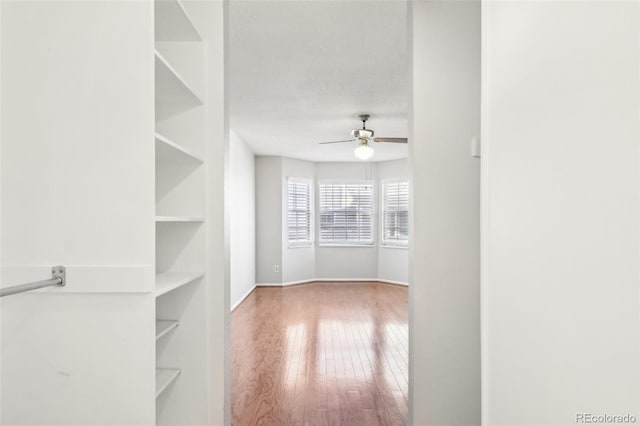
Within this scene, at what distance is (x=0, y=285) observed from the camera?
1.33 metres

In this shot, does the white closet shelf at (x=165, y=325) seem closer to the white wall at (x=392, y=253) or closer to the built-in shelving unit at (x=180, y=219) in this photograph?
the built-in shelving unit at (x=180, y=219)

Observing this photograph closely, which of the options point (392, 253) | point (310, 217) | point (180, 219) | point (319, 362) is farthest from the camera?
point (310, 217)

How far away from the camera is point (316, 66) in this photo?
3201 millimetres

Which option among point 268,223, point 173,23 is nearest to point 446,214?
point 173,23

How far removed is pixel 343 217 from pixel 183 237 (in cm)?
648

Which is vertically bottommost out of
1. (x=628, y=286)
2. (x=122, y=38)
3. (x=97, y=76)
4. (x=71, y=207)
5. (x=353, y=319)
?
(x=353, y=319)

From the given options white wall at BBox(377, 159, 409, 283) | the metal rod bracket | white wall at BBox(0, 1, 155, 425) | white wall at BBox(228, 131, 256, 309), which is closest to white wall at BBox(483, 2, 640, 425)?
white wall at BBox(0, 1, 155, 425)

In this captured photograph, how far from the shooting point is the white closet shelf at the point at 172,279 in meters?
1.51

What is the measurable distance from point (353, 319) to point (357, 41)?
11.1ft

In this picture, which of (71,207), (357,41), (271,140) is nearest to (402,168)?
(271,140)

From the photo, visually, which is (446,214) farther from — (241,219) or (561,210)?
(241,219)

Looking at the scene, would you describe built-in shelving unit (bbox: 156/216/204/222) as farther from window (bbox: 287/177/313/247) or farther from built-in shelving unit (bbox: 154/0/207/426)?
window (bbox: 287/177/313/247)

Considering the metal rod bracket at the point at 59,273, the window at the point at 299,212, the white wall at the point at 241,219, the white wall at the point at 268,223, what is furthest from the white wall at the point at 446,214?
the window at the point at 299,212

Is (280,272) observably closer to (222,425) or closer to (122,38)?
(222,425)
